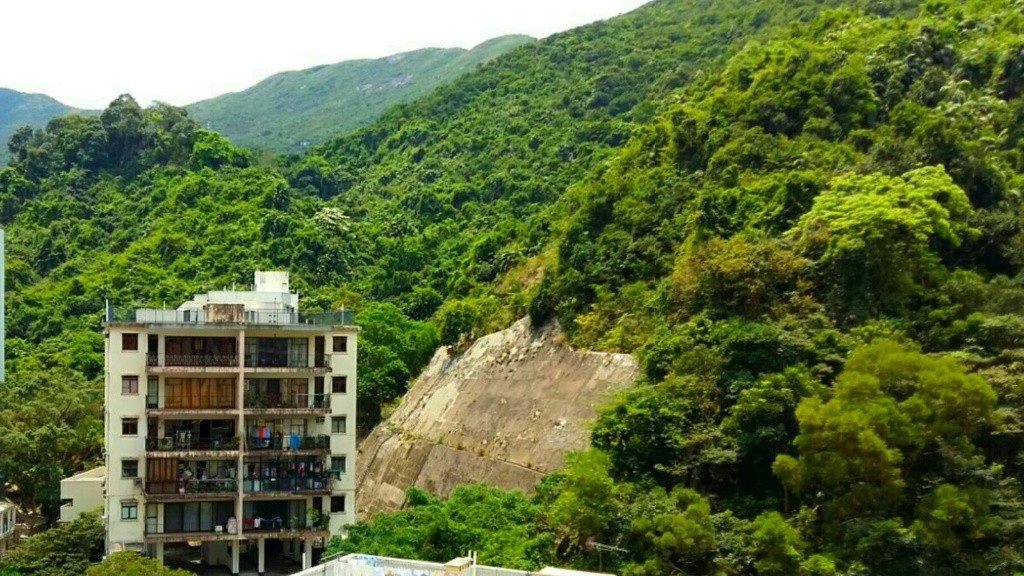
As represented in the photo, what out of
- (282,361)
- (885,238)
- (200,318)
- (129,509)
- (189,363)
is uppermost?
(885,238)

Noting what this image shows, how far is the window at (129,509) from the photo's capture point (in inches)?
1248

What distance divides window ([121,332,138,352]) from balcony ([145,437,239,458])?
2.67m

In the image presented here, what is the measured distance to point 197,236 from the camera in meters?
67.3

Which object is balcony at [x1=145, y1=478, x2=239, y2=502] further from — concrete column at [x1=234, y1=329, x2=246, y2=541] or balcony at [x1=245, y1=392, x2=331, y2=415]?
balcony at [x1=245, y1=392, x2=331, y2=415]

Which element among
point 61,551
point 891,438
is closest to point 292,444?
point 61,551

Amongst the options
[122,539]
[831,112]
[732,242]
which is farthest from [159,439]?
[831,112]

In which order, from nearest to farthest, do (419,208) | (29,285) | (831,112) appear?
(831,112), (29,285), (419,208)

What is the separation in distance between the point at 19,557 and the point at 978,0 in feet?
142

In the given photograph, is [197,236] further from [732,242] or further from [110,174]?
[732,242]

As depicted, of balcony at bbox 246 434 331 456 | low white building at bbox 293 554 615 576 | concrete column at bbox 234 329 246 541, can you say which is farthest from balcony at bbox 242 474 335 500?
low white building at bbox 293 554 615 576

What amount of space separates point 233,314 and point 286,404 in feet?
10.4

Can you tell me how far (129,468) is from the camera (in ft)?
105

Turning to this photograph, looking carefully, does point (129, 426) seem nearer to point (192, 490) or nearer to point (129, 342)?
point (129, 342)

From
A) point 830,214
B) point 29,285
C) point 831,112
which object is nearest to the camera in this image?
point 830,214
